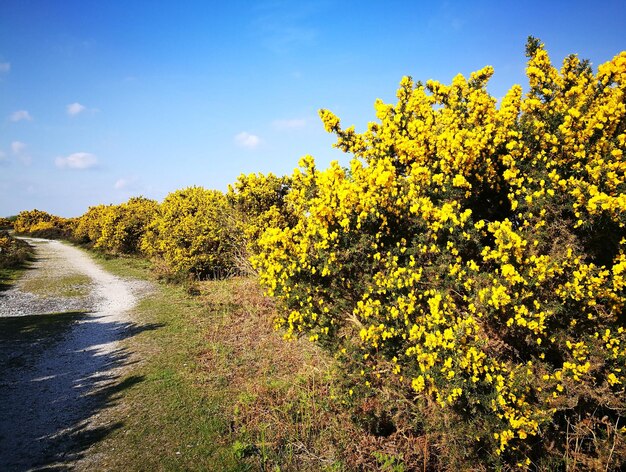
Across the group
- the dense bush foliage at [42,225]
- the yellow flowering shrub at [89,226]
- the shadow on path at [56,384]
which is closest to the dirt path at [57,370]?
the shadow on path at [56,384]

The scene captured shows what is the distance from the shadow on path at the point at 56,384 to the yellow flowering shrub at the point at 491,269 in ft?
13.4

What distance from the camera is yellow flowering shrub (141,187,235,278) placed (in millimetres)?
15242

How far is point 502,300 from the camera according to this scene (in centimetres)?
404

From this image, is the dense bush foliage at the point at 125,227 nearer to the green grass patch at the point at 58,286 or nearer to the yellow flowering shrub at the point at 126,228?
the yellow flowering shrub at the point at 126,228

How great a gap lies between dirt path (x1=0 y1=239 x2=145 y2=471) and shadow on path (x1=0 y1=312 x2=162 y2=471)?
0.05 feet

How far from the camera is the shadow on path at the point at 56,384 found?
5.65 metres

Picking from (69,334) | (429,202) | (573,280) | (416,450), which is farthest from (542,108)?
(69,334)

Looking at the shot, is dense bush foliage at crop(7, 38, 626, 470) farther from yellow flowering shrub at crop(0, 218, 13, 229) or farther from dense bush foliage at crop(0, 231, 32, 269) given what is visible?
yellow flowering shrub at crop(0, 218, 13, 229)

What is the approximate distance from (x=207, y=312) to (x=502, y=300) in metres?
10.4

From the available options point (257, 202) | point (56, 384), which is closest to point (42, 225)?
point (257, 202)

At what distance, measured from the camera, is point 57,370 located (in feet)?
27.5

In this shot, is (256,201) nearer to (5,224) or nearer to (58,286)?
(58,286)

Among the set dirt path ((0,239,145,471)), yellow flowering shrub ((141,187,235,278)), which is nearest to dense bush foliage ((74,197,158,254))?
yellow flowering shrub ((141,187,235,278))

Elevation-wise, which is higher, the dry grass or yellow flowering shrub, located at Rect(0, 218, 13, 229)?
yellow flowering shrub, located at Rect(0, 218, 13, 229)
